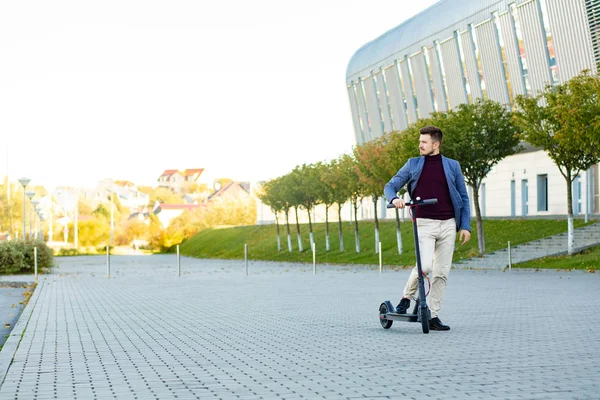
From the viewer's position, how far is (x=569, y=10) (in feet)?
146

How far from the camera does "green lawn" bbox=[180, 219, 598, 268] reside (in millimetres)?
41562

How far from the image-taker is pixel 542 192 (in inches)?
2071

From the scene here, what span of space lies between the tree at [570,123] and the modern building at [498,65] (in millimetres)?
8106

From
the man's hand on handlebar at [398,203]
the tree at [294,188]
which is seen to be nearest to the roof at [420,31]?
the tree at [294,188]

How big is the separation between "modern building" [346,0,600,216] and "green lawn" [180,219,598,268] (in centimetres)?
336

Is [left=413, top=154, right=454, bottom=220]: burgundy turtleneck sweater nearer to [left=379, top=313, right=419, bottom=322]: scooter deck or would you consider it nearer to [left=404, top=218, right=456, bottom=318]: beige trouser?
[left=404, top=218, right=456, bottom=318]: beige trouser

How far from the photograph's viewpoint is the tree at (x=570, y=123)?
29.0 metres

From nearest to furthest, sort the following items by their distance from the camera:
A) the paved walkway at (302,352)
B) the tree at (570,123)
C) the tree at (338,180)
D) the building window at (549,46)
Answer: the paved walkway at (302,352)
the tree at (570,123)
the building window at (549,46)
the tree at (338,180)

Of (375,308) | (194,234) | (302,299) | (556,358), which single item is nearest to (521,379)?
(556,358)

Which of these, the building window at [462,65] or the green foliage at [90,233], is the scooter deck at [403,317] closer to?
the building window at [462,65]

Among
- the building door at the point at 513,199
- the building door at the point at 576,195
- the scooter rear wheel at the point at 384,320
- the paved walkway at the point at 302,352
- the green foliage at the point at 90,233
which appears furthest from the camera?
the green foliage at the point at 90,233

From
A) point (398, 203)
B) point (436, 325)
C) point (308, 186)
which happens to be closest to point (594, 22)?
point (308, 186)

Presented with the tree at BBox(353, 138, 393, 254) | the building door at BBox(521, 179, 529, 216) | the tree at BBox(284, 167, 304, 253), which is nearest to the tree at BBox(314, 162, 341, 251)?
the tree at BBox(284, 167, 304, 253)

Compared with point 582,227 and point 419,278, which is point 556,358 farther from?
point 582,227
